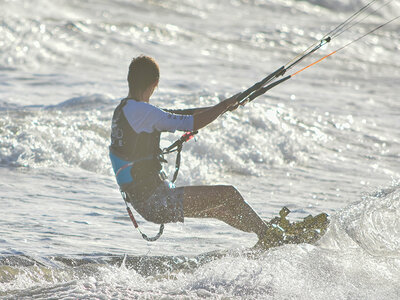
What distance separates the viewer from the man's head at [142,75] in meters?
4.62

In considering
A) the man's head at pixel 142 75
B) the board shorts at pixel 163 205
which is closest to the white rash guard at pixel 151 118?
the man's head at pixel 142 75

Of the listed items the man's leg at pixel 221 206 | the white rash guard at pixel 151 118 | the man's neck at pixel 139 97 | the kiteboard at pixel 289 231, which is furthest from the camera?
the kiteboard at pixel 289 231

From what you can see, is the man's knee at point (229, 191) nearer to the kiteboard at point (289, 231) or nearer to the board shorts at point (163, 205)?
the board shorts at point (163, 205)

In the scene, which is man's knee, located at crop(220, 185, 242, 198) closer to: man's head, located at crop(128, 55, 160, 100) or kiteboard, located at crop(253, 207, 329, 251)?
kiteboard, located at crop(253, 207, 329, 251)

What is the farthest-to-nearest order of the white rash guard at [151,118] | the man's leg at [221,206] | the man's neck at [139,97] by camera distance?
the man's leg at [221,206], the man's neck at [139,97], the white rash guard at [151,118]

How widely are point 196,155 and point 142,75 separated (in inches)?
205

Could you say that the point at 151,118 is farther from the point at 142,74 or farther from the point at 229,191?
the point at 229,191

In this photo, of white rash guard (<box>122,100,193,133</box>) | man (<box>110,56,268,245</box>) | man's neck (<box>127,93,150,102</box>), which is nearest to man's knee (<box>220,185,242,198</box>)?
man (<box>110,56,268,245</box>)

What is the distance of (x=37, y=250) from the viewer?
17.6 ft

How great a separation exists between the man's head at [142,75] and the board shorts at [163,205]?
0.69 m

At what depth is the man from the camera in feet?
15.1

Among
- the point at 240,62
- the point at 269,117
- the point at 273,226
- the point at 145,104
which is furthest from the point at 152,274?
the point at 240,62

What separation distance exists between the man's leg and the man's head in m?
0.79

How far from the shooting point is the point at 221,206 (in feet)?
15.9
